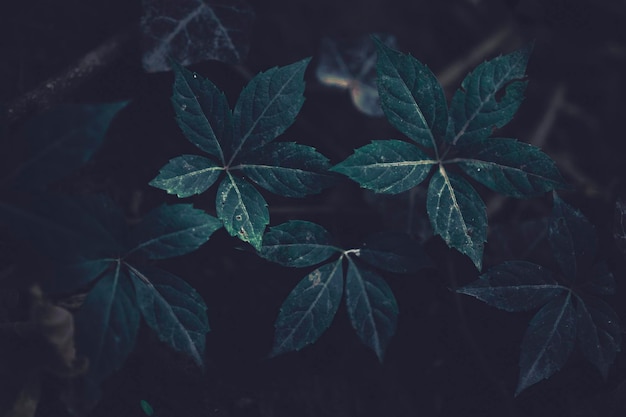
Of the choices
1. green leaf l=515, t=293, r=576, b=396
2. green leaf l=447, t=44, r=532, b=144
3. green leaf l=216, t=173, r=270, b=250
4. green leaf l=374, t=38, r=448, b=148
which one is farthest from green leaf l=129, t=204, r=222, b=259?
green leaf l=515, t=293, r=576, b=396

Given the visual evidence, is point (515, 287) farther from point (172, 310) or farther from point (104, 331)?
point (104, 331)

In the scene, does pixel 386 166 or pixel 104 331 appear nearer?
pixel 104 331

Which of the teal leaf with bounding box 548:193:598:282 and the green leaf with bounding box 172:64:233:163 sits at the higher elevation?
the green leaf with bounding box 172:64:233:163

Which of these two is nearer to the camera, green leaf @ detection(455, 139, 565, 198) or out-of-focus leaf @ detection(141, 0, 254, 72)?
green leaf @ detection(455, 139, 565, 198)

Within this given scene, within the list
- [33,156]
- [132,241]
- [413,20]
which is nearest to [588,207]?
[413,20]

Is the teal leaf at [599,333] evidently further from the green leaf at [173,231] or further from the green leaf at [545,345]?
Answer: the green leaf at [173,231]

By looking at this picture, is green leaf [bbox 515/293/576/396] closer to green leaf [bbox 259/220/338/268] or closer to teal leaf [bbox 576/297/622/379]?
teal leaf [bbox 576/297/622/379]

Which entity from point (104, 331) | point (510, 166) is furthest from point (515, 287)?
point (104, 331)

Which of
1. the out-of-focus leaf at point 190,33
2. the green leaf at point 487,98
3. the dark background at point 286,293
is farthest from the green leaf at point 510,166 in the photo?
the out-of-focus leaf at point 190,33
